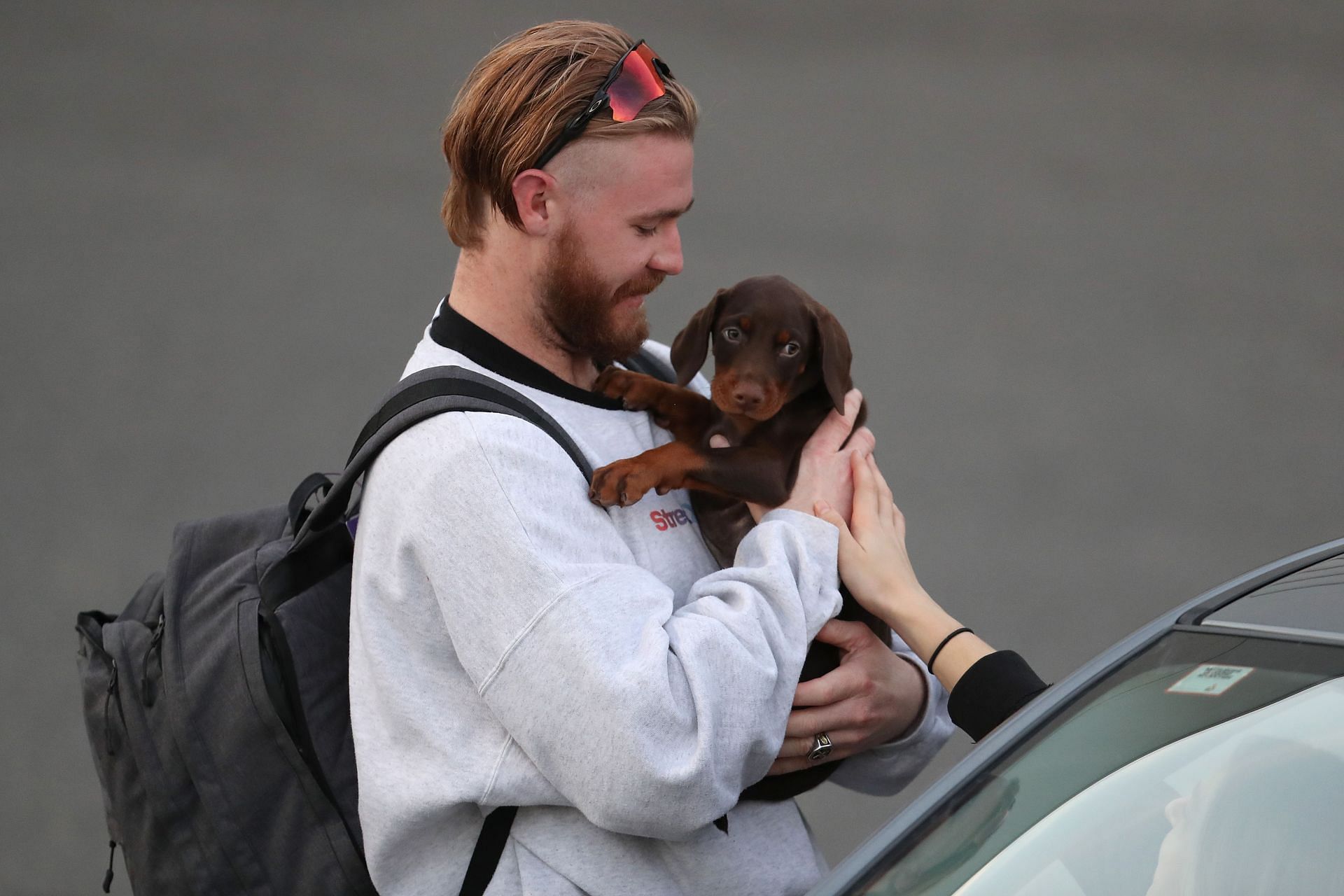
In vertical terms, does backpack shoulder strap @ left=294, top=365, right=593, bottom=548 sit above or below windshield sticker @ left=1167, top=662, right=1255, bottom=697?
above

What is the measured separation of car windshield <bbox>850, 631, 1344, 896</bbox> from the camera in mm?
1066

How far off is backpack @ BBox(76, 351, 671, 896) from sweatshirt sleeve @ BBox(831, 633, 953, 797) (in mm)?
629

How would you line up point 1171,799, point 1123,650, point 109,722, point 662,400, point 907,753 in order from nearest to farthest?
point 1171,799 < point 1123,650 < point 109,722 < point 907,753 < point 662,400

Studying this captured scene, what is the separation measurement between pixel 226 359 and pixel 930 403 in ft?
7.69

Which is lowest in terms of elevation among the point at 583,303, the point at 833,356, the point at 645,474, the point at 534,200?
the point at 645,474

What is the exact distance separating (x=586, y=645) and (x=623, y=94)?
2.42ft

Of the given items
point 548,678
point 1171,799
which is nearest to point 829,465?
point 548,678

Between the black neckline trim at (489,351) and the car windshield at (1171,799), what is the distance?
809 mm

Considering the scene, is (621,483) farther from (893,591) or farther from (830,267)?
(830,267)

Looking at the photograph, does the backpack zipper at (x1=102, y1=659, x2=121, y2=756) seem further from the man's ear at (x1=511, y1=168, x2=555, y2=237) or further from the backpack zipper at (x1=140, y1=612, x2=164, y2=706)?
the man's ear at (x1=511, y1=168, x2=555, y2=237)

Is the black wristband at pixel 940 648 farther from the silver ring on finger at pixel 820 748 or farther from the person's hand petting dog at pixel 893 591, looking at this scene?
the silver ring on finger at pixel 820 748

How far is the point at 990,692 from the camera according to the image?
1493 mm

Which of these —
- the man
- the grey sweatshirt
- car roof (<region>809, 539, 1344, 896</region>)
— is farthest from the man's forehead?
car roof (<region>809, 539, 1344, 896</region>)

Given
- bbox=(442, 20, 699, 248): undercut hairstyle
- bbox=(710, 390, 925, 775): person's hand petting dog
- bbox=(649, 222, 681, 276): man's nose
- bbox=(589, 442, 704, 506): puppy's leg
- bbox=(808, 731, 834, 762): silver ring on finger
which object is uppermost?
bbox=(442, 20, 699, 248): undercut hairstyle
